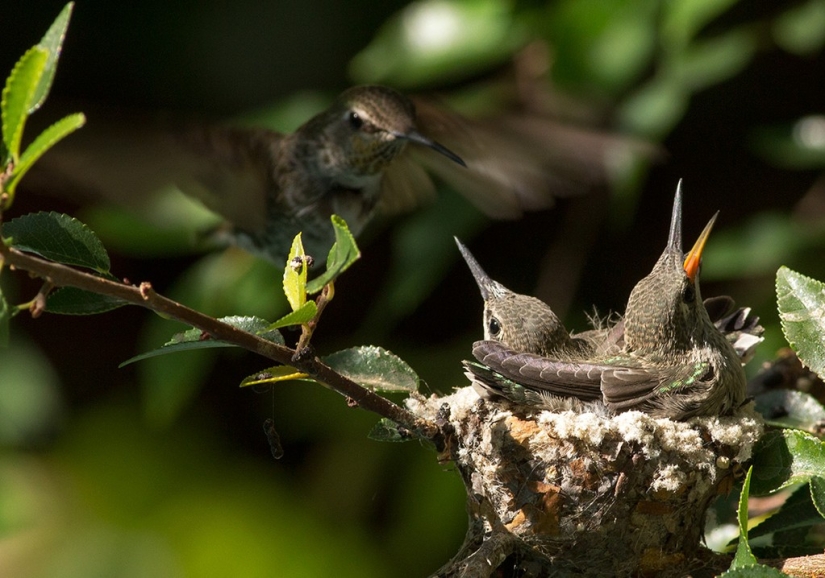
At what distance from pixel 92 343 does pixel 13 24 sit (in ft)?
4.97

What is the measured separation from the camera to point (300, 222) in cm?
305

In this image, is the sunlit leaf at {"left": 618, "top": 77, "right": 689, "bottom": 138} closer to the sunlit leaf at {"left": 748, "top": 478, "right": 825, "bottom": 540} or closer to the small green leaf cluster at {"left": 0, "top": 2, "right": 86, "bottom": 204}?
the sunlit leaf at {"left": 748, "top": 478, "right": 825, "bottom": 540}

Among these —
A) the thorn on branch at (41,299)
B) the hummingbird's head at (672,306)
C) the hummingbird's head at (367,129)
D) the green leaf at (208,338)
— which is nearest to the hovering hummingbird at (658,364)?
the hummingbird's head at (672,306)

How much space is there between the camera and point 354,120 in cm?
299

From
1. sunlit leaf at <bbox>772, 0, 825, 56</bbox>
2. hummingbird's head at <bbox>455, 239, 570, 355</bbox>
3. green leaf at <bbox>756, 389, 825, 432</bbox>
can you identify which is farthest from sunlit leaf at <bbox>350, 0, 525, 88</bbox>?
green leaf at <bbox>756, 389, 825, 432</bbox>

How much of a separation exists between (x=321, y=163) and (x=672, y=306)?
1.16 m

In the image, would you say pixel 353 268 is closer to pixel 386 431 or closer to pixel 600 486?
pixel 600 486

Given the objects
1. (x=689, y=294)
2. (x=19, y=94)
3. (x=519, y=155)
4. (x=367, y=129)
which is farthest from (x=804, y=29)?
(x=19, y=94)

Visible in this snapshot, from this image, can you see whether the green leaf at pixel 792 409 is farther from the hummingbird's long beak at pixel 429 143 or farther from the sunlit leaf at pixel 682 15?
the sunlit leaf at pixel 682 15

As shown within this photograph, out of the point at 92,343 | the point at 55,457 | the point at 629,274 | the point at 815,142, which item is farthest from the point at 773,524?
the point at 92,343

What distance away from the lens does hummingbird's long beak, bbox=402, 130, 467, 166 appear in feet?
8.71

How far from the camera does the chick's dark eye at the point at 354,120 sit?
2.96 m

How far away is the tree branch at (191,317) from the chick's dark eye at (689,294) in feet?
3.87

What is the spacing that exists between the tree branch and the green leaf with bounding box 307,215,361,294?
12 centimetres
